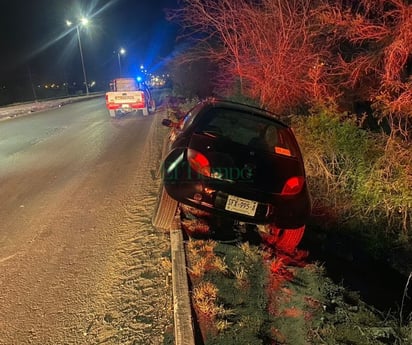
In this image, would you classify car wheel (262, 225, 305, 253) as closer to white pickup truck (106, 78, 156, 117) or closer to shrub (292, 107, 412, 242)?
shrub (292, 107, 412, 242)

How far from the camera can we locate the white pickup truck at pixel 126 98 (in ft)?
52.5

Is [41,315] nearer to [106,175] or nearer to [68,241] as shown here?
[68,241]

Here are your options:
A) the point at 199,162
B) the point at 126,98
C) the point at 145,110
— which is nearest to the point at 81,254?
the point at 199,162

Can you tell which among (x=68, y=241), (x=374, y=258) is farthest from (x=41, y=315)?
(x=374, y=258)

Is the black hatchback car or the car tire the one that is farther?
the car tire

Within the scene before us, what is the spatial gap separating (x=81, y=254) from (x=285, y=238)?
2.57m

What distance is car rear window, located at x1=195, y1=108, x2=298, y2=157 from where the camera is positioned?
4133 millimetres

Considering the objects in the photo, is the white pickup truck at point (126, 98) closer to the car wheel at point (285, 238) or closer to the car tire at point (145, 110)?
the car tire at point (145, 110)

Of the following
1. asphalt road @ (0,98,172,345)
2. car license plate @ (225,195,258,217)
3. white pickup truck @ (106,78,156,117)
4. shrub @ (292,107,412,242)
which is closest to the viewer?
asphalt road @ (0,98,172,345)

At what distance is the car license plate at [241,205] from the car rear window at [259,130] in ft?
2.39

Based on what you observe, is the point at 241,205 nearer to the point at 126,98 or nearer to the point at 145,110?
the point at 126,98

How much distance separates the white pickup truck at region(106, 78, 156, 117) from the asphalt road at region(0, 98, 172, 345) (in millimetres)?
8346

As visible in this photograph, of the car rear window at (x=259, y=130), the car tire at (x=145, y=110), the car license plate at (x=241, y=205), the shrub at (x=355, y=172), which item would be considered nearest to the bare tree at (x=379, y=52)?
the shrub at (x=355, y=172)

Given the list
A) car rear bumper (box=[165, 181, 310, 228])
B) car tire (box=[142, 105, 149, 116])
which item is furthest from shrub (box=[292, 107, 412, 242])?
car tire (box=[142, 105, 149, 116])
